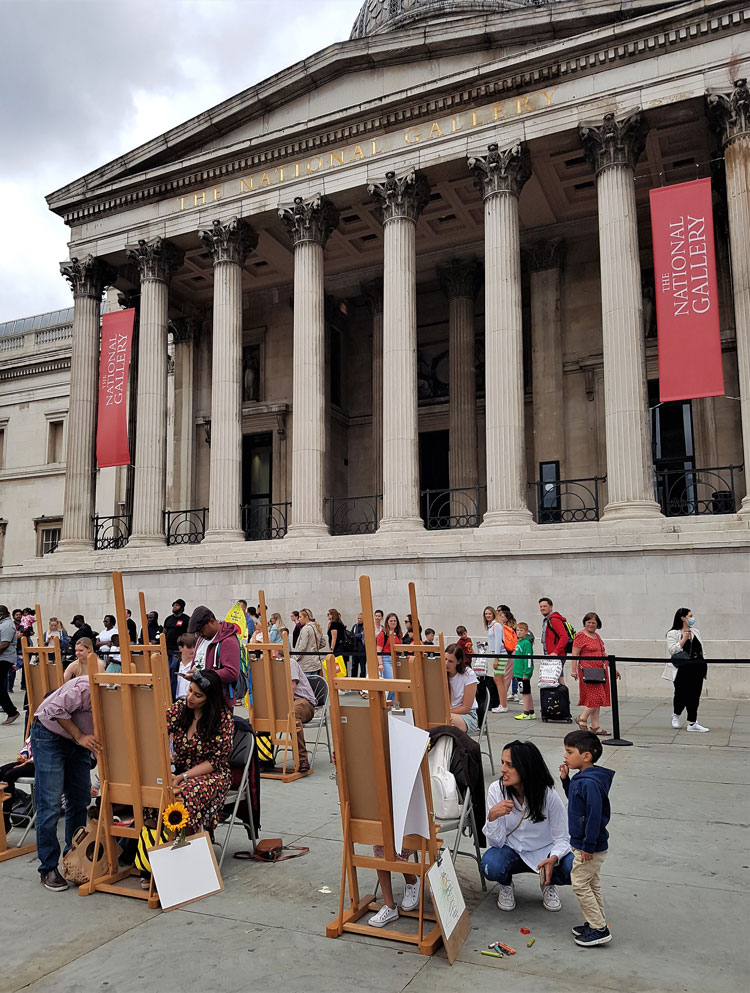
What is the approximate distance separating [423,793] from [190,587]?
18.5m

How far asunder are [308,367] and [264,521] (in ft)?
27.7

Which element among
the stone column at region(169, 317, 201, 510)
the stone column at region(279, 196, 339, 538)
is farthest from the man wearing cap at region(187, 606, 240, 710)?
the stone column at region(169, 317, 201, 510)

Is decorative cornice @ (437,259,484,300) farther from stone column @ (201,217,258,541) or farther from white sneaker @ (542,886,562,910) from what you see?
white sneaker @ (542,886,562,910)

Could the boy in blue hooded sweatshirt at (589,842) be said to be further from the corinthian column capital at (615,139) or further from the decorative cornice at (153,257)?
the decorative cornice at (153,257)

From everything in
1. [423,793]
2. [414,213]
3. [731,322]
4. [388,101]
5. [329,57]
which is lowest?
[423,793]

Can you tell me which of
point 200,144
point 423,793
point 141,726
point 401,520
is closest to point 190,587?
point 401,520

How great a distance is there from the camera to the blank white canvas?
536cm

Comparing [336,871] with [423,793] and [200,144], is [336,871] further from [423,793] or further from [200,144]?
[200,144]

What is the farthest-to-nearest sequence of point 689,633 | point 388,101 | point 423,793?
point 388,101
point 689,633
point 423,793

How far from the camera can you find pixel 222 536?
75.3 feet

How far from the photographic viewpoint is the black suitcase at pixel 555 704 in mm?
12773

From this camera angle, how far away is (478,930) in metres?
4.93

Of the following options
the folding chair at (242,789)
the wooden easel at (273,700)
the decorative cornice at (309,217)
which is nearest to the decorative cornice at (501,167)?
the decorative cornice at (309,217)

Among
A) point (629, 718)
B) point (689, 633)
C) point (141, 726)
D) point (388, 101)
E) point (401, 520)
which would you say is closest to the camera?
point (141, 726)
